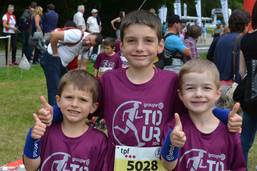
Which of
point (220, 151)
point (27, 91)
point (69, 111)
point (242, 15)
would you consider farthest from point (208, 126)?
point (27, 91)

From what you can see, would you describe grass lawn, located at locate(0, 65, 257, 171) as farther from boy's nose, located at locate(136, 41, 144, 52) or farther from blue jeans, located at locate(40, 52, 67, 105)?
boy's nose, located at locate(136, 41, 144, 52)

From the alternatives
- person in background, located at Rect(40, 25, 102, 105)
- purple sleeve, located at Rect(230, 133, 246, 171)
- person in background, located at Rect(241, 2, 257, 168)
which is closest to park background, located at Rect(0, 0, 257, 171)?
person in background, located at Rect(40, 25, 102, 105)

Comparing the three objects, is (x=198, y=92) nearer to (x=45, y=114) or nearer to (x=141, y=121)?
(x=141, y=121)

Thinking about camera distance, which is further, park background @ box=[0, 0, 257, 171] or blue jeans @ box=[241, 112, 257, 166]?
park background @ box=[0, 0, 257, 171]

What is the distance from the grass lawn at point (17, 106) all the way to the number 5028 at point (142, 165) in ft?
9.80

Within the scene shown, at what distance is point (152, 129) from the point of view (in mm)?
3049

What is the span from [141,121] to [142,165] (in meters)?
0.27

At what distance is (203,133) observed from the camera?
305cm

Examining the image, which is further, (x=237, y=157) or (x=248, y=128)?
(x=248, y=128)

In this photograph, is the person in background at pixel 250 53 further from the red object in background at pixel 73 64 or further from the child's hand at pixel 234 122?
the red object in background at pixel 73 64

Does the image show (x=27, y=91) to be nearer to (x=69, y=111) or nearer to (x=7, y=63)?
(x=7, y=63)

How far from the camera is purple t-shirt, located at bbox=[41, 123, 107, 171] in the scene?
10.2ft

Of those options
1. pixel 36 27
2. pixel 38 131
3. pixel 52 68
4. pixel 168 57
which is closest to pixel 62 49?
pixel 52 68

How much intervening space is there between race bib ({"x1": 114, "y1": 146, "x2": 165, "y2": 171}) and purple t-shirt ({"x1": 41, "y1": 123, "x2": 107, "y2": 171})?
0.11 metres
